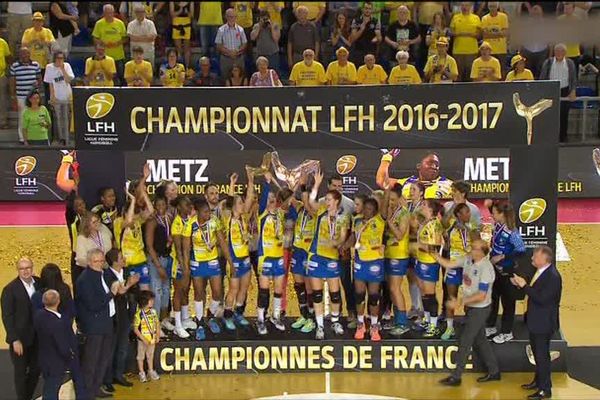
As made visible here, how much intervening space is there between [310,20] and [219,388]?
432 inches

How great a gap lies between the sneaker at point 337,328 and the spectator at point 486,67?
7736 mm

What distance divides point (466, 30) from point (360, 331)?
9544 millimetres

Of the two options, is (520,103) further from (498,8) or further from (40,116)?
(40,116)

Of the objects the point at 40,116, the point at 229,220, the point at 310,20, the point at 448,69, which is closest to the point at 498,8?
the point at 448,69

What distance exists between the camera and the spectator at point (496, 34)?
21.5 meters

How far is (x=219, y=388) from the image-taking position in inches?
525

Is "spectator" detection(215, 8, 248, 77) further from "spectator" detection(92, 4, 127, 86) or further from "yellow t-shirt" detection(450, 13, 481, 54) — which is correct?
"yellow t-shirt" detection(450, 13, 481, 54)

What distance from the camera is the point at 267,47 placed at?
22031 millimetres

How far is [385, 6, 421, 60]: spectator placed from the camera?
72.6 feet

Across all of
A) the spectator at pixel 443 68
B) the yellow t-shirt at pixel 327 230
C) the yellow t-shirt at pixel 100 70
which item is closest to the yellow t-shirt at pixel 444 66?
the spectator at pixel 443 68

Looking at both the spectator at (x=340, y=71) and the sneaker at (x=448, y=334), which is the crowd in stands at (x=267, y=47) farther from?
the sneaker at (x=448, y=334)

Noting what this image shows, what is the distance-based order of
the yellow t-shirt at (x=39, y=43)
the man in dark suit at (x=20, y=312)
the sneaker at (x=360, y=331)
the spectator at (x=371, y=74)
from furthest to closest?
the yellow t-shirt at (x=39, y=43) < the spectator at (x=371, y=74) < the sneaker at (x=360, y=331) < the man in dark suit at (x=20, y=312)

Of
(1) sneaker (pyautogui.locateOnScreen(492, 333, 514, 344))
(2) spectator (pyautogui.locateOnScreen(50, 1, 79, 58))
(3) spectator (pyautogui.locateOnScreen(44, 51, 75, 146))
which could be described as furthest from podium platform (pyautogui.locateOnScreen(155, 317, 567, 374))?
(2) spectator (pyautogui.locateOnScreen(50, 1, 79, 58))

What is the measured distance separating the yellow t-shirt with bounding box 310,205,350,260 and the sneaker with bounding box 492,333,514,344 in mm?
2089
